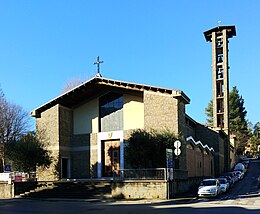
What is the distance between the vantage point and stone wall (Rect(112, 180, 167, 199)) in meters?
26.5

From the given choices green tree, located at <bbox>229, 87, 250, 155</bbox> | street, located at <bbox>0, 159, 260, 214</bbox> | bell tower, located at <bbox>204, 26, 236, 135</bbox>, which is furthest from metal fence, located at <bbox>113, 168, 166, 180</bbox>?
green tree, located at <bbox>229, 87, 250, 155</bbox>

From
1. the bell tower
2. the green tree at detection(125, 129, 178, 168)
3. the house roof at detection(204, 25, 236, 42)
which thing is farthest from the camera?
the house roof at detection(204, 25, 236, 42)

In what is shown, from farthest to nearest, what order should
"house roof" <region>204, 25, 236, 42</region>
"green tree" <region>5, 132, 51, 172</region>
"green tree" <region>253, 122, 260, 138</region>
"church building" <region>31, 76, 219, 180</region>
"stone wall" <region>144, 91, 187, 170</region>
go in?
"green tree" <region>253, 122, 260, 138</region> < "house roof" <region>204, 25, 236, 42</region> < "church building" <region>31, 76, 219, 180</region> < "green tree" <region>5, 132, 51, 172</region> < "stone wall" <region>144, 91, 187, 170</region>

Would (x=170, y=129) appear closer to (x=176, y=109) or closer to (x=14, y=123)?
(x=176, y=109)

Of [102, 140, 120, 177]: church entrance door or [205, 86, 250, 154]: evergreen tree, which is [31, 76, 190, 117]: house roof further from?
[205, 86, 250, 154]: evergreen tree

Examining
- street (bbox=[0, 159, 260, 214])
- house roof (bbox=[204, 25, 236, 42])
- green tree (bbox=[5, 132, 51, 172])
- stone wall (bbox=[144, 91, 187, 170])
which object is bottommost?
street (bbox=[0, 159, 260, 214])

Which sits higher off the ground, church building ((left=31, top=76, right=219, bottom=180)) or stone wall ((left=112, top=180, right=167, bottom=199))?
church building ((left=31, top=76, right=219, bottom=180))

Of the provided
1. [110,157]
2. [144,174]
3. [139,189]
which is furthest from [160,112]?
[139,189]

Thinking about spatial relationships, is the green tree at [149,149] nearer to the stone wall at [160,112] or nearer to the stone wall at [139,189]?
the stone wall at [160,112]

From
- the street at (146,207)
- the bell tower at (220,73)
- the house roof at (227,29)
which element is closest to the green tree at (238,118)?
the bell tower at (220,73)

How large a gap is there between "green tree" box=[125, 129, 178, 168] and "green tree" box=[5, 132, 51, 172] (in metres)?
9.42

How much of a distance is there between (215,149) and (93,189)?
1194 inches

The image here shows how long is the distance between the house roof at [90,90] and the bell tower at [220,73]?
31056 mm

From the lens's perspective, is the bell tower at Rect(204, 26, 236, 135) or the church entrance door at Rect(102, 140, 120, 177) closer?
the church entrance door at Rect(102, 140, 120, 177)
